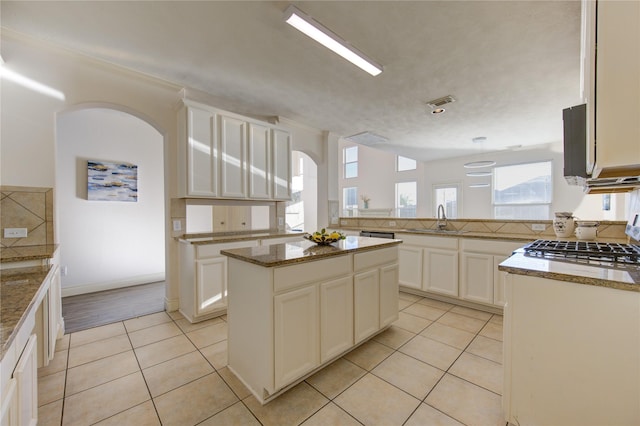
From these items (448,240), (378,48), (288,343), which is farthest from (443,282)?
(378,48)

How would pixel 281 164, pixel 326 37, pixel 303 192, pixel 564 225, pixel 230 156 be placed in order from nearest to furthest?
pixel 326 37 < pixel 564 225 < pixel 230 156 < pixel 281 164 < pixel 303 192

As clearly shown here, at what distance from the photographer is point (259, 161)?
11.7ft

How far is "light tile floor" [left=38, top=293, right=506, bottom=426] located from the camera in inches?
59.9

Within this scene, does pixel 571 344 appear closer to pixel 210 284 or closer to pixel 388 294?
pixel 388 294

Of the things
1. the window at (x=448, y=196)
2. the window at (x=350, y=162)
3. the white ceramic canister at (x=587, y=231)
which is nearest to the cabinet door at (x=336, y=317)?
the white ceramic canister at (x=587, y=231)

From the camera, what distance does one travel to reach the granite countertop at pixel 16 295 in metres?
0.84

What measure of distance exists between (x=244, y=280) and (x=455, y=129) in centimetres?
460

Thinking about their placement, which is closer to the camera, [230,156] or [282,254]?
[282,254]

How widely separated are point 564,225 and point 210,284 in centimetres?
371

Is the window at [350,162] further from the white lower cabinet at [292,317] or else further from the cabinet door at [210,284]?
the white lower cabinet at [292,317]

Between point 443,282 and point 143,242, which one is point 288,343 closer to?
point 443,282

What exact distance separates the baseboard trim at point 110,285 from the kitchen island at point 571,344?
15.5 feet

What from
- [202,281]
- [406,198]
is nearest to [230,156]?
[202,281]

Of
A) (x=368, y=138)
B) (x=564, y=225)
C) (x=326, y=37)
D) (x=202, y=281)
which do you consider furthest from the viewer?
(x=368, y=138)
